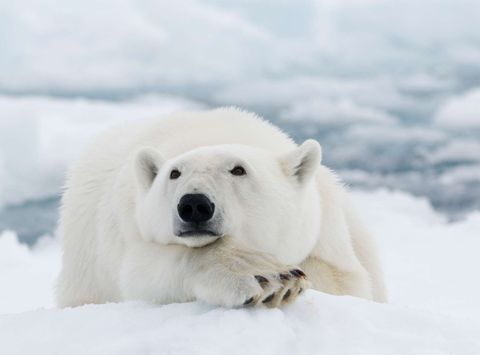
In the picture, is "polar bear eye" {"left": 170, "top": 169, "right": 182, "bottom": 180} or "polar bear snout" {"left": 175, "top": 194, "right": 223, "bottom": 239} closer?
"polar bear snout" {"left": 175, "top": 194, "right": 223, "bottom": 239}

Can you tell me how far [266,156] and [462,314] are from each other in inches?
226

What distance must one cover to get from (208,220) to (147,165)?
1.18 m

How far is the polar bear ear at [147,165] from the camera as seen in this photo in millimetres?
6844

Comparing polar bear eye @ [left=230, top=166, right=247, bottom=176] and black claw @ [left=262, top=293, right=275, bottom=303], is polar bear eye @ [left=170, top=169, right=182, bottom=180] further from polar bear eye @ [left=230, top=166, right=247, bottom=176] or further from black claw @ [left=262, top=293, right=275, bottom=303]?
black claw @ [left=262, top=293, right=275, bottom=303]

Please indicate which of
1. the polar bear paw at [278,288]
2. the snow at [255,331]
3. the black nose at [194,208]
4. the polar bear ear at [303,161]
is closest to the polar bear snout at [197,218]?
the black nose at [194,208]

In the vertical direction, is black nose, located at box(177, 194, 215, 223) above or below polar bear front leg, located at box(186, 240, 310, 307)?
above

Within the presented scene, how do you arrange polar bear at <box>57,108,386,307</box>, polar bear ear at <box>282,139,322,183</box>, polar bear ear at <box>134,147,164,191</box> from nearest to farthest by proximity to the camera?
polar bear at <box>57,108,386,307</box>
polar bear ear at <box>134,147,164,191</box>
polar bear ear at <box>282,139,322,183</box>

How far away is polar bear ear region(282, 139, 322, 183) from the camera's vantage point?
6.99 metres

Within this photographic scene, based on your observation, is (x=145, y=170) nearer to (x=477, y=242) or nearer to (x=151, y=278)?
(x=151, y=278)

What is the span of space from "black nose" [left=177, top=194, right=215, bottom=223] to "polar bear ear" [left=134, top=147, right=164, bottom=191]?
42.7 inches

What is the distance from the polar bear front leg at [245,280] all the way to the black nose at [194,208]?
27cm

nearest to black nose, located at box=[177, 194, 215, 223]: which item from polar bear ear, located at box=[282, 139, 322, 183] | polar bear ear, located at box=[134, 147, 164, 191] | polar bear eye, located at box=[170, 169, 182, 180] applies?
polar bear eye, located at box=[170, 169, 182, 180]

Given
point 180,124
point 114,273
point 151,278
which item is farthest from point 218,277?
point 180,124

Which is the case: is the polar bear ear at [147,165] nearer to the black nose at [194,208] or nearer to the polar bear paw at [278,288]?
the black nose at [194,208]
